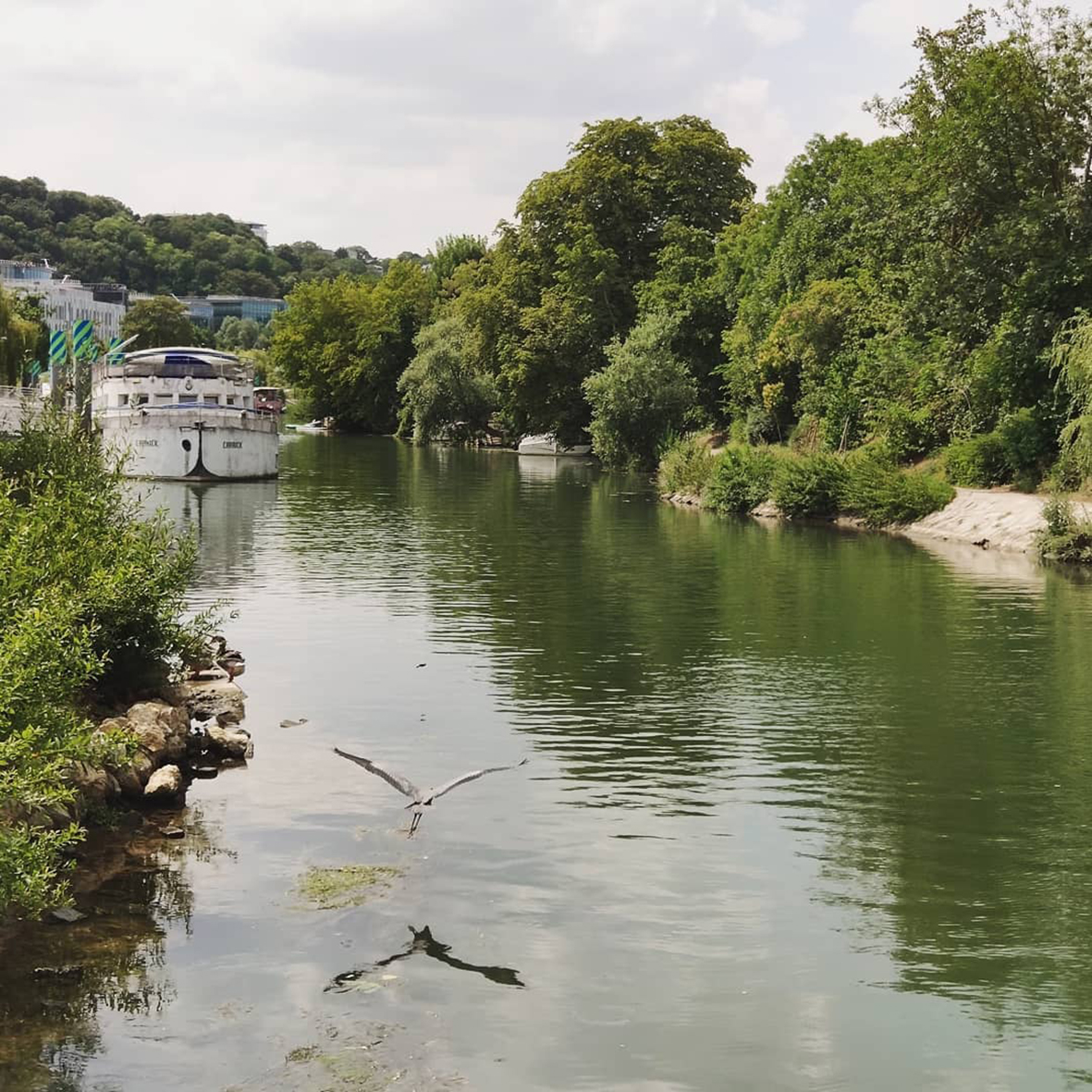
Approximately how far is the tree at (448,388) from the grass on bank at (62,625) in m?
79.5

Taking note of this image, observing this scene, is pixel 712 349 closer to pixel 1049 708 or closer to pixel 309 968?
pixel 1049 708

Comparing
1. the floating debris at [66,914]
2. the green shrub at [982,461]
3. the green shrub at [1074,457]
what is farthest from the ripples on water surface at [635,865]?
the green shrub at [982,461]

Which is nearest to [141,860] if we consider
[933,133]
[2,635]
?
[2,635]

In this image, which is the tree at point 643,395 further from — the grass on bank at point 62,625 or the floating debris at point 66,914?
the floating debris at point 66,914

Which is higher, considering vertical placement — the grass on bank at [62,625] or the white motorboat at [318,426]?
the white motorboat at [318,426]

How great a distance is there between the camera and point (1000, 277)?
46812 mm

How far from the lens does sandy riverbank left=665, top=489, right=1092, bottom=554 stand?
43.5 meters

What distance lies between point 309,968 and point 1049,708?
13.9 m

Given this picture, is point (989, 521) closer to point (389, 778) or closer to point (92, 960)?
point (389, 778)

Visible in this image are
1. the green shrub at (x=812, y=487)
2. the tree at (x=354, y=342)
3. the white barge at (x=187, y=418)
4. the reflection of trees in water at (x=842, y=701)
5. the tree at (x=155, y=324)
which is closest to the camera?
the reflection of trees in water at (x=842, y=701)

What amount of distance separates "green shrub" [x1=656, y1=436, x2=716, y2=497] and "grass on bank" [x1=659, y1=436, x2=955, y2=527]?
4 centimetres

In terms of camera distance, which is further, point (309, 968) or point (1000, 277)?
point (1000, 277)

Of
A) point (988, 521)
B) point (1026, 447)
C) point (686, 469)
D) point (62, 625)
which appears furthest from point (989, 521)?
point (62, 625)

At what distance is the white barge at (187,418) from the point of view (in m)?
69.6
